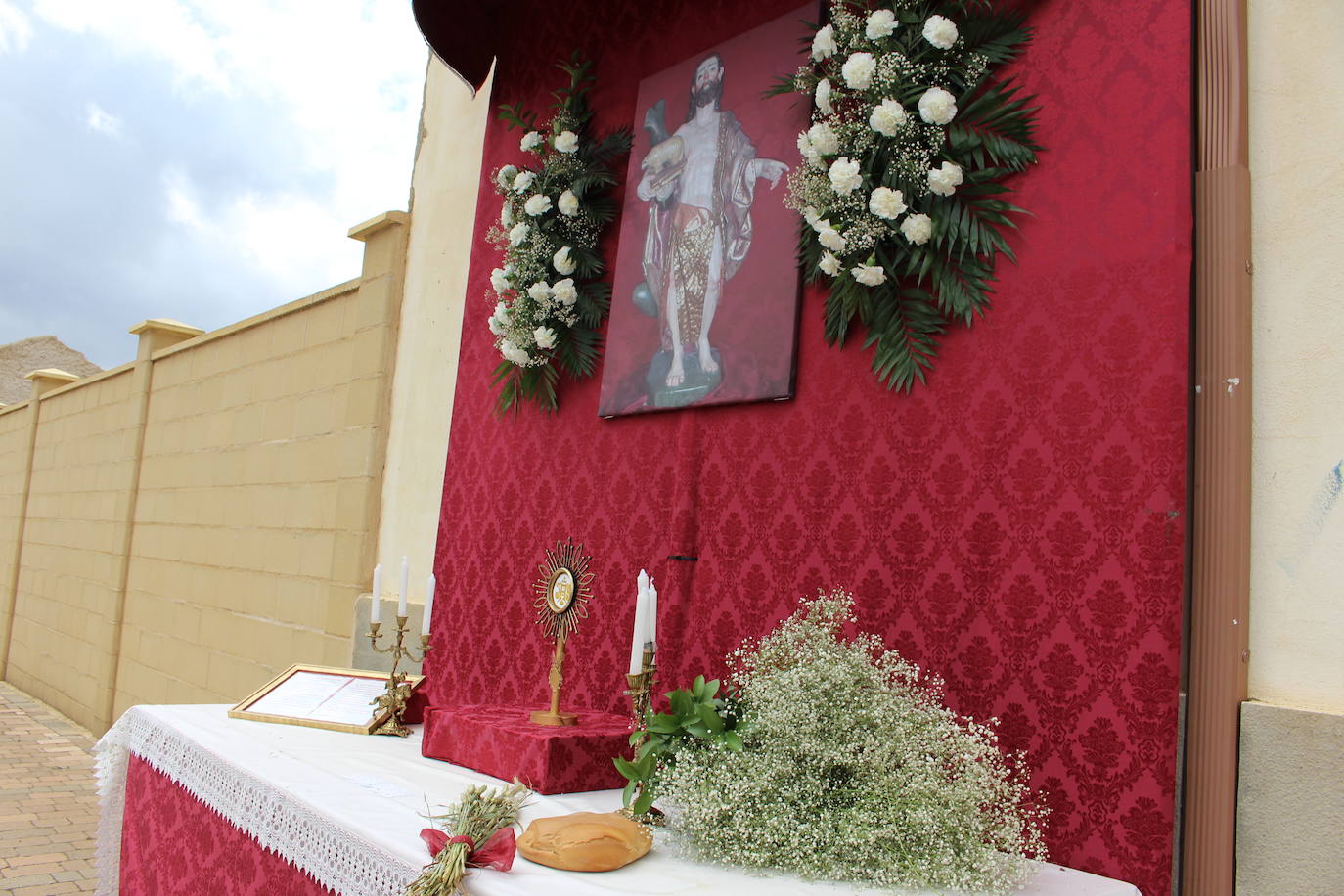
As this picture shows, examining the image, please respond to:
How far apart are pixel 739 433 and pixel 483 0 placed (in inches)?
100

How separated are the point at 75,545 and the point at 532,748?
891 centimetres

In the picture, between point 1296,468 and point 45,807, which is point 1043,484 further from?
point 45,807

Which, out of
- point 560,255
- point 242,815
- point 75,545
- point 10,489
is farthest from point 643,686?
point 10,489

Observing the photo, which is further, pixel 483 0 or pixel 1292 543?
pixel 483 0

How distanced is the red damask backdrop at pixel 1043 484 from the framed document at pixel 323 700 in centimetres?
89

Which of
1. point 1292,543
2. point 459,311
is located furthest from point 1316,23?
point 459,311

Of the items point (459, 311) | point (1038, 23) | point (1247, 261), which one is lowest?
point (1247, 261)

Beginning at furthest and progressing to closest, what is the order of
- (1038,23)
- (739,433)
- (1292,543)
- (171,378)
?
1. (171,378)
2. (739,433)
3. (1038,23)
4. (1292,543)

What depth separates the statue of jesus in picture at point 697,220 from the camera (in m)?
3.14

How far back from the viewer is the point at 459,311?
4.85 m

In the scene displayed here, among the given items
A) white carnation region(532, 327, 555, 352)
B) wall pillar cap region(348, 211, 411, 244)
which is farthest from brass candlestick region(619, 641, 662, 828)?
wall pillar cap region(348, 211, 411, 244)

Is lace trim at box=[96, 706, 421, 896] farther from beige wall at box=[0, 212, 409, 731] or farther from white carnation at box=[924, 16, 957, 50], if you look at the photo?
white carnation at box=[924, 16, 957, 50]

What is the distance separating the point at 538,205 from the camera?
3816 millimetres

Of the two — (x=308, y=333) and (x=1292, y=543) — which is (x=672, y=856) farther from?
(x=308, y=333)
